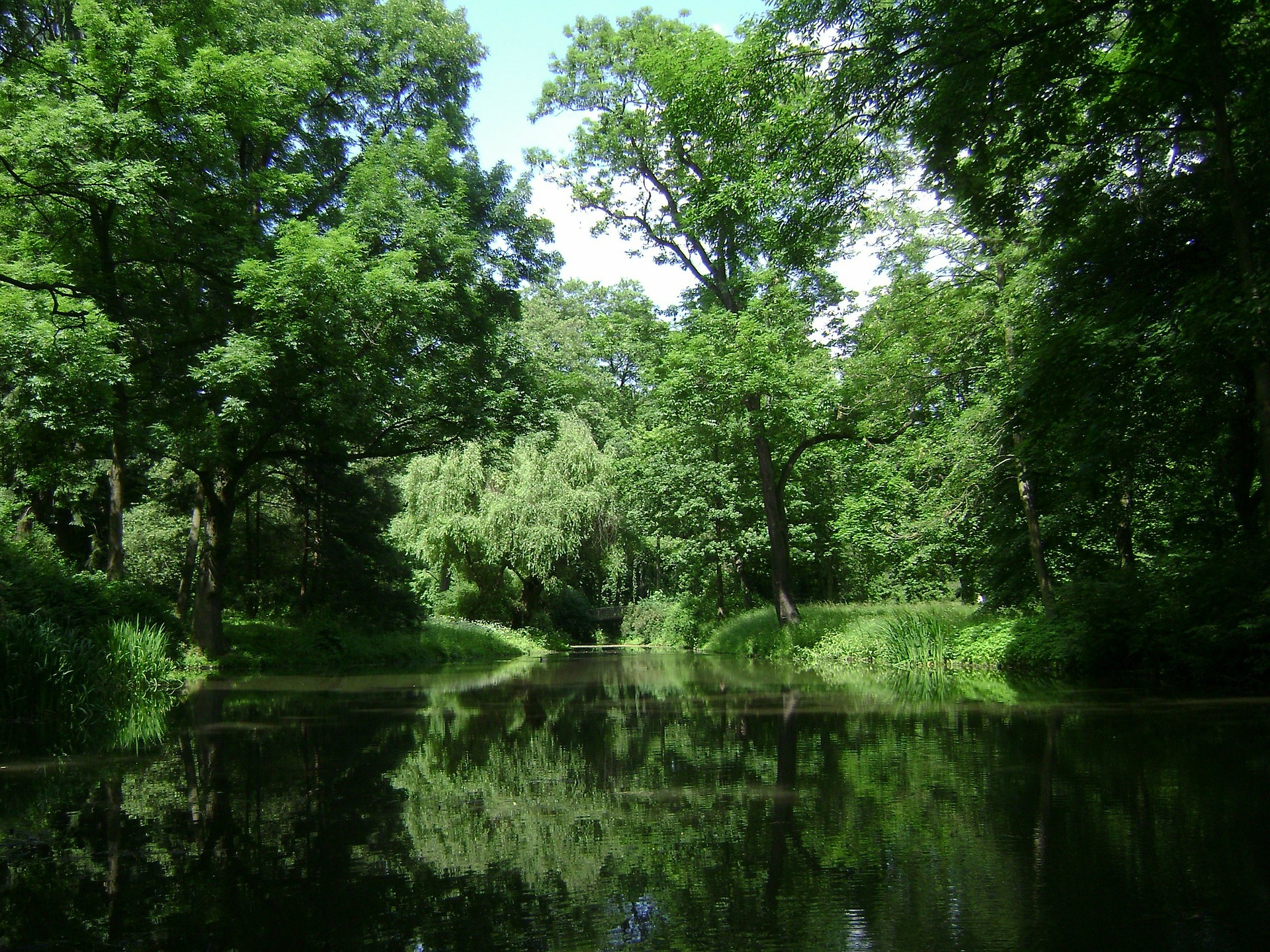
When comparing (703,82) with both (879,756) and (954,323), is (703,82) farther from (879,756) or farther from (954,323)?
(879,756)

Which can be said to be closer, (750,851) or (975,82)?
(750,851)

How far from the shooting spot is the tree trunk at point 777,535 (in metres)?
20.2

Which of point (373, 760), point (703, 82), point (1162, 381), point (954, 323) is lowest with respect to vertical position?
point (373, 760)

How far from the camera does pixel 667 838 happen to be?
144 inches

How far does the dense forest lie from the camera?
28.6 feet

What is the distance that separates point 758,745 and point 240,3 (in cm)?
1699

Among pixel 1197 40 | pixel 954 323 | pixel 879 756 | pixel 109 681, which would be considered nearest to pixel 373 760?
pixel 879 756

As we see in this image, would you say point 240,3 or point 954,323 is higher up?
point 240,3

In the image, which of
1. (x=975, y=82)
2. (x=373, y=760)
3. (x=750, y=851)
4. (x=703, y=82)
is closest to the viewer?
(x=750, y=851)

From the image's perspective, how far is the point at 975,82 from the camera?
7.76 meters

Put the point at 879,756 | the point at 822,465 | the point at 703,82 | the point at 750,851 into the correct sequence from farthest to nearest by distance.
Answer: the point at 822,465, the point at 703,82, the point at 879,756, the point at 750,851

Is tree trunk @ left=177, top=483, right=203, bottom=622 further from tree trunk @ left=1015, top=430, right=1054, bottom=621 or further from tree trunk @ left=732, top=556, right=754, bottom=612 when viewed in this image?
tree trunk @ left=1015, top=430, right=1054, bottom=621

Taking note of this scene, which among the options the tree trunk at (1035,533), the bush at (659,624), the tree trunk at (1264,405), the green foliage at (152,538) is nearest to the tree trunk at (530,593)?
the bush at (659,624)

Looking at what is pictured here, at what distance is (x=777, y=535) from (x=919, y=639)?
6.73 m
